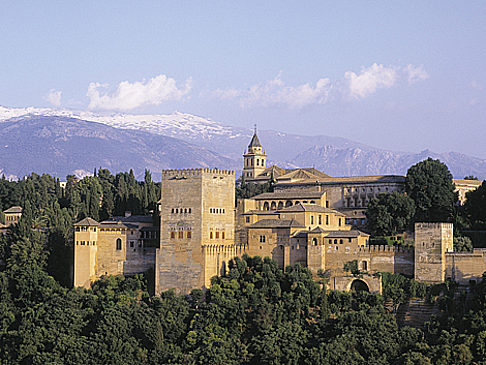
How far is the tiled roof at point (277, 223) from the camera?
53056 millimetres

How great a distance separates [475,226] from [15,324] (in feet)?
103

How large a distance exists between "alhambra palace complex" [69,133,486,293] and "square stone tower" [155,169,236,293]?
62 millimetres

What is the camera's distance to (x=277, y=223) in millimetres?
53469

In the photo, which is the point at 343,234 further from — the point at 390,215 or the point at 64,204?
the point at 64,204

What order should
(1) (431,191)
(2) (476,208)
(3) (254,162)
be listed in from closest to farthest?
1. (2) (476,208)
2. (1) (431,191)
3. (3) (254,162)

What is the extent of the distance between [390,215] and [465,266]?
1247 centimetres

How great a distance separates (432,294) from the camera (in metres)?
47.2

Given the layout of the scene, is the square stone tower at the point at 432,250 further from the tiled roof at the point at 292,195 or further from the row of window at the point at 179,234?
the tiled roof at the point at 292,195

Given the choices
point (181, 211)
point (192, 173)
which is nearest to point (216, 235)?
point (181, 211)

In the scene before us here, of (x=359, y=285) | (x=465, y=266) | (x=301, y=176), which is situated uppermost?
(x=301, y=176)

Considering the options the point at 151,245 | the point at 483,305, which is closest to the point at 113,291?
the point at 151,245

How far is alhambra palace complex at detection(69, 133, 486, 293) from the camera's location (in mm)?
48344

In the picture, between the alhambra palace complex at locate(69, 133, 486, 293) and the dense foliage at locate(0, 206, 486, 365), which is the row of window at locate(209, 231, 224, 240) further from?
the dense foliage at locate(0, 206, 486, 365)

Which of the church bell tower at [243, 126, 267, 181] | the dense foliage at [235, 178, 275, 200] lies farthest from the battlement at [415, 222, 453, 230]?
the church bell tower at [243, 126, 267, 181]
